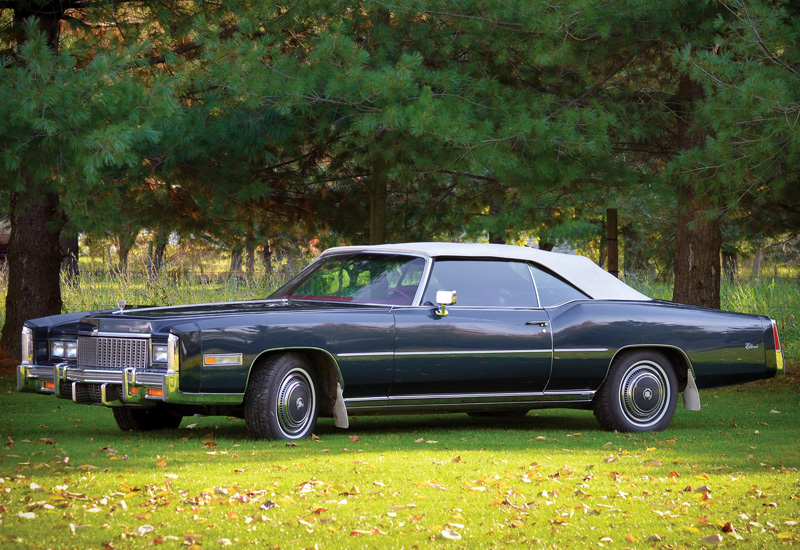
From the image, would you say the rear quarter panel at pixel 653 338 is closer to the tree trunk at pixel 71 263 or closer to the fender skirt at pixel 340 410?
the fender skirt at pixel 340 410

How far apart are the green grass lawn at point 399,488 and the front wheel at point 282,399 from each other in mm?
174

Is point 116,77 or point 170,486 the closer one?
point 170,486

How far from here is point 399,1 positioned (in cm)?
1348

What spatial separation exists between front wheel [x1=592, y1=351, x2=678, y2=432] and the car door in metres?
0.62

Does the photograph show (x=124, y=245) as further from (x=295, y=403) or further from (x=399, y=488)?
(x=399, y=488)

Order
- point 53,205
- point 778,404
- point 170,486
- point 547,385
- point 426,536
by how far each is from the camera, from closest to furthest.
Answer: point 426,536 → point 170,486 → point 547,385 → point 778,404 → point 53,205

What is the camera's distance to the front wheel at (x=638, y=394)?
937 centimetres

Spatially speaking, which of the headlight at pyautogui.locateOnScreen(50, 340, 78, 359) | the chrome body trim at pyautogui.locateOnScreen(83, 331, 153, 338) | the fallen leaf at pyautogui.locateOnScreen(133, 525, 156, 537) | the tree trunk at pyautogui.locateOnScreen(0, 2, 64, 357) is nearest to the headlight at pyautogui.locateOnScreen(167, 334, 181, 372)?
the chrome body trim at pyautogui.locateOnScreen(83, 331, 153, 338)

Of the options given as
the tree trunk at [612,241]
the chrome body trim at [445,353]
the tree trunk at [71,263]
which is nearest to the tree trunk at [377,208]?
the tree trunk at [612,241]

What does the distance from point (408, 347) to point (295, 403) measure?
3.19 feet

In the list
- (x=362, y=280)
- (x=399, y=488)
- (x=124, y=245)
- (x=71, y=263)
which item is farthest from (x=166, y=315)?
(x=124, y=245)

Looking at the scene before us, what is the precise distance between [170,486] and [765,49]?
7.99m

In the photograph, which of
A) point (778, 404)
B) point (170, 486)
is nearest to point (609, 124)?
point (778, 404)

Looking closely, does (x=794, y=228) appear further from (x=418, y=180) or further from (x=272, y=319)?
(x=272, y=319)
